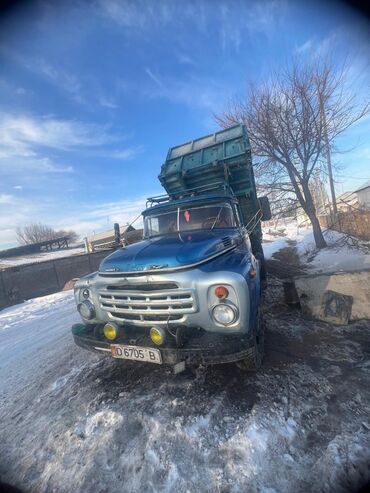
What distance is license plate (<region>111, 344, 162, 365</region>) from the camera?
2841 mm

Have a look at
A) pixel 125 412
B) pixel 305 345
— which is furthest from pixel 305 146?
pixel 125 412

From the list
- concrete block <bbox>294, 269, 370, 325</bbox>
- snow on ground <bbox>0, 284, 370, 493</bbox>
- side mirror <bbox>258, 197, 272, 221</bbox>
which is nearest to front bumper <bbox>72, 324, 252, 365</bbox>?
snow on ground <bbox>0, 284, 370, 493</bbox>

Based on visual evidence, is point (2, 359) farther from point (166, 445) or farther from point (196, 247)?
point (196, 247)

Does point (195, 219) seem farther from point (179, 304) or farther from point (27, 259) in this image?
point (27, 259)

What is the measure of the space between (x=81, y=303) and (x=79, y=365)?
55.5 inches

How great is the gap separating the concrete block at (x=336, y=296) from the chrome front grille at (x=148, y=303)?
3.23m

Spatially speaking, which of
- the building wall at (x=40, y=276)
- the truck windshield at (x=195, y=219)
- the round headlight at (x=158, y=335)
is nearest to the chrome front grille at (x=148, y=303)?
the round headlight at (x=158, y=335)

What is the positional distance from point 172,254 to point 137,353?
1.23 metres

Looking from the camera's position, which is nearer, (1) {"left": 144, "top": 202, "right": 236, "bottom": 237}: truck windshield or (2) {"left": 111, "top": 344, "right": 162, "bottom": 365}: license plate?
(2) {"left": 111, "top": 344, "right": 162, "bottom": 365}: license plate

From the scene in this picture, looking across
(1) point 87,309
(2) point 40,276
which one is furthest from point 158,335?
(2) point 40,276

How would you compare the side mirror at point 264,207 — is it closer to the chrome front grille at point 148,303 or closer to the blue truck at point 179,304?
the blue truck at point 179,304

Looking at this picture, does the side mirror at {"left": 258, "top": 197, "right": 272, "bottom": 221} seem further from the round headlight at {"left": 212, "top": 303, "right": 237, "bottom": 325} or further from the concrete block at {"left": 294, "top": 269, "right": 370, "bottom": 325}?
the round headlight at {"left": 212, "top": 303, "right": 237, "bottom": 325}

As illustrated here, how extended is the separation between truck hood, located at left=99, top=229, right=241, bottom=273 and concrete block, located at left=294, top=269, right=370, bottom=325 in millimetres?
2271

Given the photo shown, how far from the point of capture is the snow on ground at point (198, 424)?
2.18 metres
